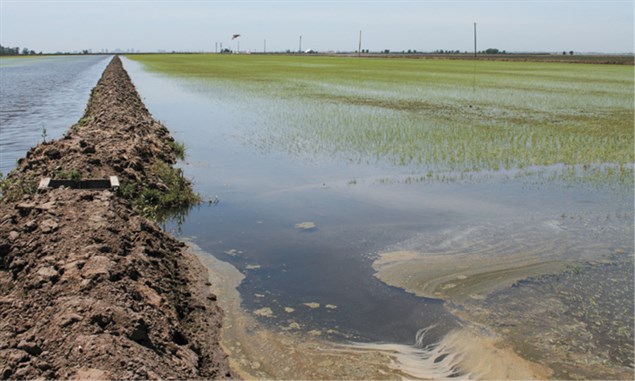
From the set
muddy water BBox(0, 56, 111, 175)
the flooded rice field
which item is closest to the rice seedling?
the flooded rice field

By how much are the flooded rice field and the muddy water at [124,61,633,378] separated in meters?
0.02

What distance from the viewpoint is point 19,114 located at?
22.7 meters

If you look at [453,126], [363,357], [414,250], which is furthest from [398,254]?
[453,126]

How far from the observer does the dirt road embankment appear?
13.4ft

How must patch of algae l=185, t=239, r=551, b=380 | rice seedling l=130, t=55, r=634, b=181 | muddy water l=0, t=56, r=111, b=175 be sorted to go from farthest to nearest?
muddy water l=0, t=56, r=111, b=175 < rice seedling l=130, t=55, r=634, b=181 < patch of algae l=185, t=239, r=551, b=380

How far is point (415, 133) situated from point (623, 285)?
34.2 feet

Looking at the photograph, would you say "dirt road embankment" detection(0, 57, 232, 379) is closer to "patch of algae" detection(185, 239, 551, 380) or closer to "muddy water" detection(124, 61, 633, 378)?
"patch of algae" detection(185, 239, 551, 380)

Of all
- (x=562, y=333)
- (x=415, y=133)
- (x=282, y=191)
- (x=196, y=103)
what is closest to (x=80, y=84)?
(x=196, y=103)

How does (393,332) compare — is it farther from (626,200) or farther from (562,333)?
(626,200)

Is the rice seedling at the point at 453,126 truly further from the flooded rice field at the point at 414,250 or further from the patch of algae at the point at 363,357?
the patch of algae at the point at 363,357

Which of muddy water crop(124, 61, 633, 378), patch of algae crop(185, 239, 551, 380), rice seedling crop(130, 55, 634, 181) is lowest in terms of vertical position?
patch of algae crop(185, 239, 551, 380)

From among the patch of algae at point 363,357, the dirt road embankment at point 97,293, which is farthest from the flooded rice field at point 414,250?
the dirt road embankment at point 97,293

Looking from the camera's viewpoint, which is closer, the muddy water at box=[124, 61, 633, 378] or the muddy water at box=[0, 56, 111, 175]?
the muddy water at box=[124, 61, 633, 378]

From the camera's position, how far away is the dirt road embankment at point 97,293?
4.10 meters
